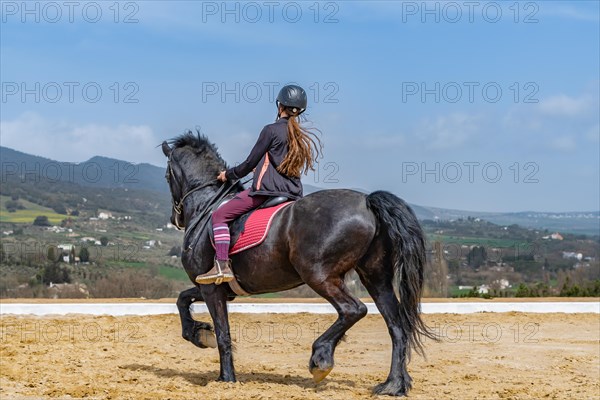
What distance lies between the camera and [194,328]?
338 inches

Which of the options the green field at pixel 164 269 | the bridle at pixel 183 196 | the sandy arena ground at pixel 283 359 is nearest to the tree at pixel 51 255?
the green field at pixel 164 269

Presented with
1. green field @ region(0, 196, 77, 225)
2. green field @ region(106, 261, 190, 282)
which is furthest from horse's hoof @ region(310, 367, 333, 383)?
green field @ region(0, 196, 77, 225)

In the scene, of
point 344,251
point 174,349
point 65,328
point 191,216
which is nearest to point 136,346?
point 174,349

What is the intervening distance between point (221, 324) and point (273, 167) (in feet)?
5.75

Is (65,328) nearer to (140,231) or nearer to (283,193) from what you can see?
(283,193)

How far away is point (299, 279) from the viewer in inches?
316

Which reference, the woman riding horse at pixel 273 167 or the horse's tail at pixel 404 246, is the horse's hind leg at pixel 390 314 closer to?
the horse's tail at pixel 404 246

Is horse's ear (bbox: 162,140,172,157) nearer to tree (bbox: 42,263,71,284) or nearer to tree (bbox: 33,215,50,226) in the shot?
tree (bbox: 42,263,71,284)

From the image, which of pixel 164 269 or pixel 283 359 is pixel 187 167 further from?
pixel 164 269

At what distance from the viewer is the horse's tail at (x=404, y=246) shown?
295 inches

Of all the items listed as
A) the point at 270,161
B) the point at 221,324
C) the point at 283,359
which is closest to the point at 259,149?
the point at 270,161

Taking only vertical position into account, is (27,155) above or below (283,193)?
above

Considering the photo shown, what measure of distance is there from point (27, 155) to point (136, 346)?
58382mm

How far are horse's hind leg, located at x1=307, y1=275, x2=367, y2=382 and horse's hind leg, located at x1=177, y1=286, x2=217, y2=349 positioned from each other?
1574 millimetres
